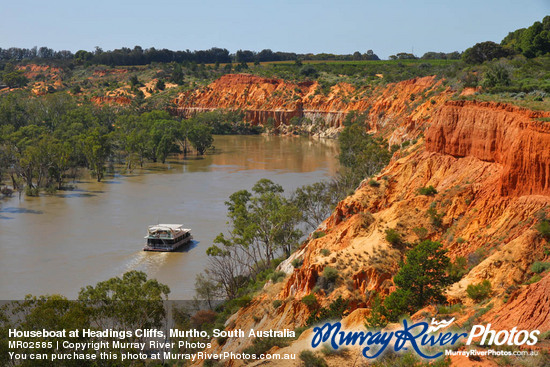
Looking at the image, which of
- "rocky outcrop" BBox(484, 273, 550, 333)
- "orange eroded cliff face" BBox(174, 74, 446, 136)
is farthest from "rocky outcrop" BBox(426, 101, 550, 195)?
"orange eroded cliff face" BBox(174, 74, 446, 136)

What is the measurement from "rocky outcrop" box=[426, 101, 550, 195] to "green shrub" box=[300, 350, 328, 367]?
13626mm

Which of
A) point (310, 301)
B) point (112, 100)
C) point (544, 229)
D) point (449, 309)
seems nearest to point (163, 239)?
point (310, 301)

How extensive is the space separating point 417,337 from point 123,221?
38.7m

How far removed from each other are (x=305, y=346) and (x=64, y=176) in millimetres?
61662

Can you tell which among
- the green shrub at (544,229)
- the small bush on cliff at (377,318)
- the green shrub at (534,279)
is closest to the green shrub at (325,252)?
the small bush on cliff at (377,318)

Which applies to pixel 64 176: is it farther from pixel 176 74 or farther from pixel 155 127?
pixel 176 74

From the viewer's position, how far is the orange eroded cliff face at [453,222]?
21578 millimetres

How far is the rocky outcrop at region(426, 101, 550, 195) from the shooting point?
24891 mm

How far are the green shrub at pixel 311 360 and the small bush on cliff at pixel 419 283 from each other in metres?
4.71

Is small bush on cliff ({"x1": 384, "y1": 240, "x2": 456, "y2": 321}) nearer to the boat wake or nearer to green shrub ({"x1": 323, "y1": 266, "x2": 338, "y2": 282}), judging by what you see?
green shrub ({"x1": 323, "y1": 266, "x2": 338, "y2": 282})

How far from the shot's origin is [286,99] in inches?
5423

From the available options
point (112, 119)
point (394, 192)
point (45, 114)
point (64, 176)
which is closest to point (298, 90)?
point (112, 119)

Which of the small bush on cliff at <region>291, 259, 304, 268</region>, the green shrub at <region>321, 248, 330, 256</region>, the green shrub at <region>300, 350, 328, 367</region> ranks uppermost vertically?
the green shrub at <region>300, 350, 328, 367</region>

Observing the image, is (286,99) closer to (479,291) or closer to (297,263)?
(297,263)
